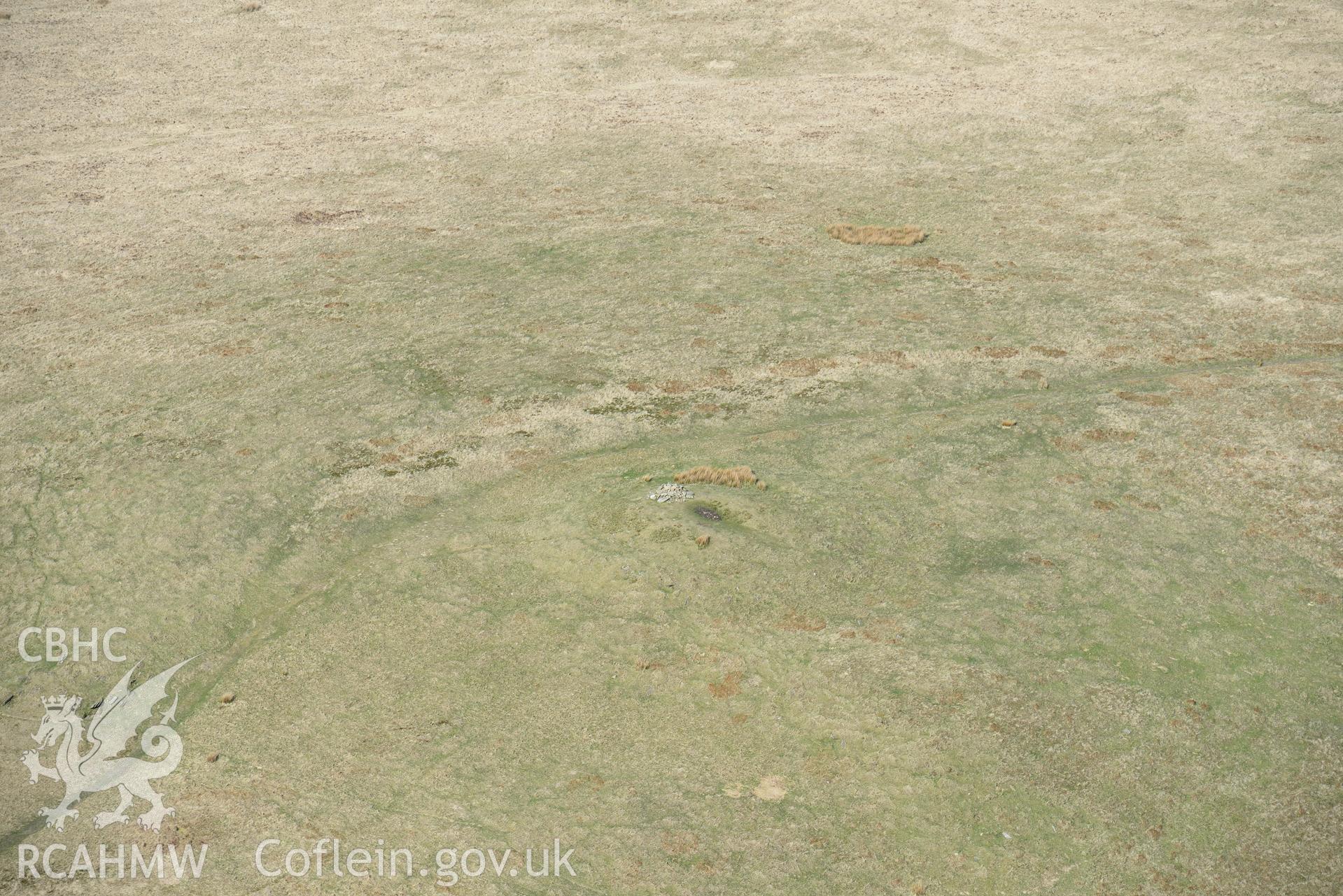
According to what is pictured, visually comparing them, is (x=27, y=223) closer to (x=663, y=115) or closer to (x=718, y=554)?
(x=663, y=115)

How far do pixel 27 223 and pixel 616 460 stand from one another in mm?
12113

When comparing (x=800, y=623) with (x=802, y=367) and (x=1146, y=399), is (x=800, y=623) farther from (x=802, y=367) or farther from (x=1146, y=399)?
(x=1146, y=399)

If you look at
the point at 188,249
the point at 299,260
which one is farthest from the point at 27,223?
the point at 299,260

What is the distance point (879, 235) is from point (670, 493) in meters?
7.56

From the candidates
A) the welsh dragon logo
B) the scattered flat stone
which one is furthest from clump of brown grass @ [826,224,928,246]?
the welsh dragon logo

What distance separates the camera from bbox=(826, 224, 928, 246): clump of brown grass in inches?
652

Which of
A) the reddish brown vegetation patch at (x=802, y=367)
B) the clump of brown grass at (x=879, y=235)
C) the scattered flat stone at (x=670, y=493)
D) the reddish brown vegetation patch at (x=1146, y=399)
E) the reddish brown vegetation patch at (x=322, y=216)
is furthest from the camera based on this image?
the reddish brown vegetation patch at (x=322, y=216)

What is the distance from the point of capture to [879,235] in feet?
54.6

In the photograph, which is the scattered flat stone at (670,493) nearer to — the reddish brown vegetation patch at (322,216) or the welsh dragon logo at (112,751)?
the welsh dragon logo at (112,751)

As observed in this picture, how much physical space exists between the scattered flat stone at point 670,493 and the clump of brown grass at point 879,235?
23.4 ft

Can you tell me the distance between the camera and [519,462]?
11961 millimetres

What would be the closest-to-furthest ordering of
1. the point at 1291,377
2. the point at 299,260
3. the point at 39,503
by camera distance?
the point at 39,503 → the point at 1291,377 → the point at 299,260

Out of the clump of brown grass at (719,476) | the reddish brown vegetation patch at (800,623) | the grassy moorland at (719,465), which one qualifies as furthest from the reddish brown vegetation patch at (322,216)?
the reddish brown vegetation patch at (800,623)

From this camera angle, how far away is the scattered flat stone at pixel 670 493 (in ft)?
Answer: 35.2
